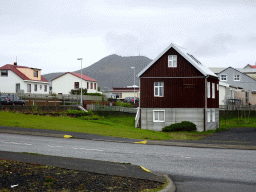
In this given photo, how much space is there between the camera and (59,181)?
27.6 feet

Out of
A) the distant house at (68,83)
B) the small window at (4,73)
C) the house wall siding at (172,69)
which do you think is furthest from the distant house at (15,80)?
the house wall siding at (172,69)

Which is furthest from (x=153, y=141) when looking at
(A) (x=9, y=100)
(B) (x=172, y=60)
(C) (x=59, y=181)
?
(A) (x=9, y=100)

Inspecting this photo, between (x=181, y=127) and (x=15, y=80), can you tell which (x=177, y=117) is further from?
(x=15, y=80)

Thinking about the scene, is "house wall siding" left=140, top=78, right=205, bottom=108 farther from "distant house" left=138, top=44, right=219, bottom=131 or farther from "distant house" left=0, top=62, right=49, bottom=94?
"distant house" left=0, top=62, right=49, bottom=94

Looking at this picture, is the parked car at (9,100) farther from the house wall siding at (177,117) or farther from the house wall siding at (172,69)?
the house wall siding at (172,69)

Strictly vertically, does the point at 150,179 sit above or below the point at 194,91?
below

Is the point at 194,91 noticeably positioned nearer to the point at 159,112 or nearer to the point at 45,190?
the point at 159,112

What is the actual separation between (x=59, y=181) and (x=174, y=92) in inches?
A: 1242

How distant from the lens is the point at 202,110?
3822cm

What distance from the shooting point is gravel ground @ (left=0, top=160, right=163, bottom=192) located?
25.9 ft

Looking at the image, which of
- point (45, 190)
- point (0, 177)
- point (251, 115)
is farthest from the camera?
point (251, 115)

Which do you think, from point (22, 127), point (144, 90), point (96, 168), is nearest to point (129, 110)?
point (144, 90)

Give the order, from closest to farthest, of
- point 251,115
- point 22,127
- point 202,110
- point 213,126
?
point 22,127, point 202,110, point 213,126, point 251,115

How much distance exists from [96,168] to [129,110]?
42227 millimetres
